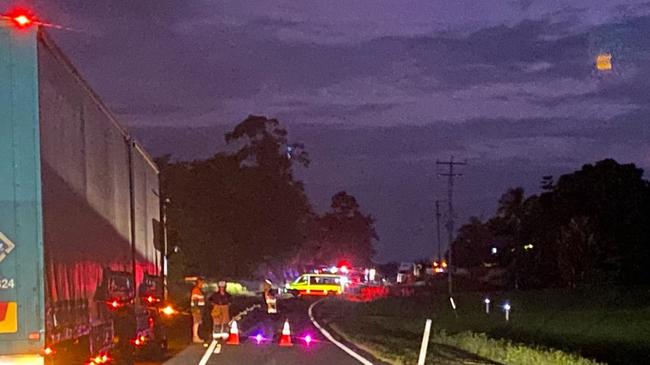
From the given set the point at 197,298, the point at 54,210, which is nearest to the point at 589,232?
the point at 197,298

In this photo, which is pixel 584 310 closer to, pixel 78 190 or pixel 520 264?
pixel 520 264

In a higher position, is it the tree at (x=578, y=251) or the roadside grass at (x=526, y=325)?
the tree at (x=578, y=251)

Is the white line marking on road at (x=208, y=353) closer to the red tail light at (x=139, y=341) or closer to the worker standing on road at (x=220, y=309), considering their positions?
the worker standing on road at (x=220, y=309)

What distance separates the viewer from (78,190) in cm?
1401

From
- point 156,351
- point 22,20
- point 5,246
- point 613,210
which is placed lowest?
point 156,351

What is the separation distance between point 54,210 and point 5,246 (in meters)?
0.90

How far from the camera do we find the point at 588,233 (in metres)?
66.4

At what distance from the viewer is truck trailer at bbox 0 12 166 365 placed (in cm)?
1146

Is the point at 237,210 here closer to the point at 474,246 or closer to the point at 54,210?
the point at 474,246

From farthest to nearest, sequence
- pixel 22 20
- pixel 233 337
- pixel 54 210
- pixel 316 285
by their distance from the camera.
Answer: pixel 316 285 < pixel 233 337 < pixel 54 210 < pixel 22 20

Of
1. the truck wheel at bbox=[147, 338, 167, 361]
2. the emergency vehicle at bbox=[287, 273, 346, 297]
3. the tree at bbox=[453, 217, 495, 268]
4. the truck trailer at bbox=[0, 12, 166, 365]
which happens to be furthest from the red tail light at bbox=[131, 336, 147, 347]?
the tree at bbox=[453, 217, 495, 268]

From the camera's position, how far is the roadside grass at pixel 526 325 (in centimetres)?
2927

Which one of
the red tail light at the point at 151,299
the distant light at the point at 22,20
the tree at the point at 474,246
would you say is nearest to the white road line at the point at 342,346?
the red tail light at the point at 151,299

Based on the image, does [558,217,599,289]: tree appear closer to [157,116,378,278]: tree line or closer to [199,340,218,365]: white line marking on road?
[157,116,378,278]: tree line
